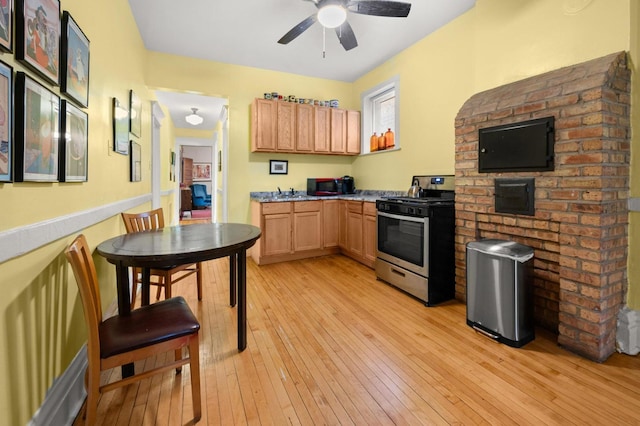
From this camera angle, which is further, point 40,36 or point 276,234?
point 276,234

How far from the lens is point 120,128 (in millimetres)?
2637

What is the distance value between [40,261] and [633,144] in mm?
3376

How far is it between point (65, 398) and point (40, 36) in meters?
1.64

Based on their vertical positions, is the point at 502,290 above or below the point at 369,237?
below

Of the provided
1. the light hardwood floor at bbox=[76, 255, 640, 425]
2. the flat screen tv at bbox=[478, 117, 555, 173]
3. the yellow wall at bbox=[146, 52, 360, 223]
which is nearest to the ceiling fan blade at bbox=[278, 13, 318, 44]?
the yellow wall at bbox=[146, 52, 360, 223]

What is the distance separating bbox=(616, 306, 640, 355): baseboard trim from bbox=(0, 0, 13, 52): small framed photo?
344cm

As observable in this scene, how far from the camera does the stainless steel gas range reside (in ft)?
8.84

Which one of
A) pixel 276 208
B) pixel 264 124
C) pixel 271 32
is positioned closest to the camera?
pixel 271 32

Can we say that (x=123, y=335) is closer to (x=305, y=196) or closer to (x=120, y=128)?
(x=120, y=128)

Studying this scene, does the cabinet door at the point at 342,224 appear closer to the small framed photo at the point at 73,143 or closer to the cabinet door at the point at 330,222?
the cabinet door at the point at 330,222

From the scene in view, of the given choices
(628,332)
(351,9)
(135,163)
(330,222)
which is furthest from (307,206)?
(628,332)

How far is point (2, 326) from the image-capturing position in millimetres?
1017

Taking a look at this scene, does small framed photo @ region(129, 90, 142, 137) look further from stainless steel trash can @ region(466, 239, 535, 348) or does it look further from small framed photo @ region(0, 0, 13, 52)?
stainless steel trash can @ region(466, 239, 535, 348)

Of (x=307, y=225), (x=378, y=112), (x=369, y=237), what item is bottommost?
(x=369, y=237)
